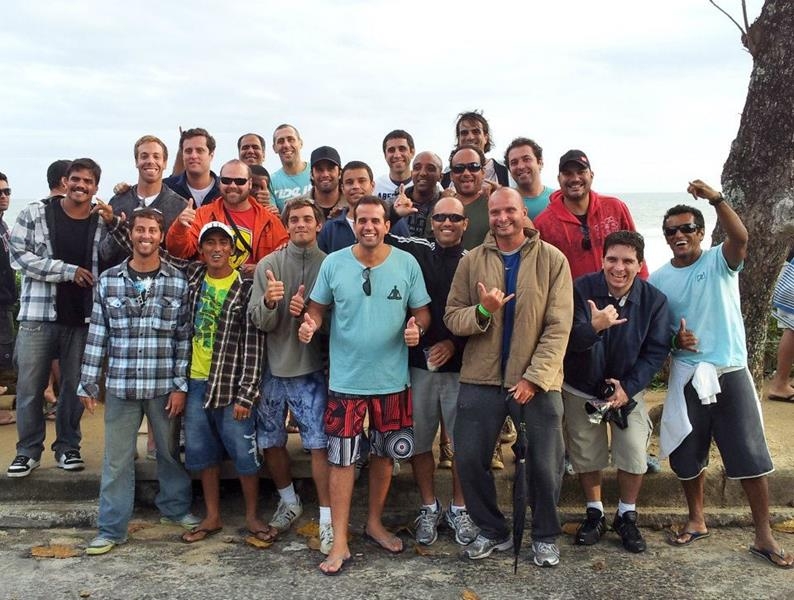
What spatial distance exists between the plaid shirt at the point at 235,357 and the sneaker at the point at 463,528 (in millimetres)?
1466

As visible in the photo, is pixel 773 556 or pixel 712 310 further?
pixel 712 310

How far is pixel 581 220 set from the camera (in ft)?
16.6

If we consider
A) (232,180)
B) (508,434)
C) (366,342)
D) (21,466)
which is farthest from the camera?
(508,434)

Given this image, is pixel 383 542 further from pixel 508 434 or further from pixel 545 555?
pixel 508 434

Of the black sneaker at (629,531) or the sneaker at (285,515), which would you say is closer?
the black sneaker at (629,531)

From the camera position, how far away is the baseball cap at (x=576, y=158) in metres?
4.97

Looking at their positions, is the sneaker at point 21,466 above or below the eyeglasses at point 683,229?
below

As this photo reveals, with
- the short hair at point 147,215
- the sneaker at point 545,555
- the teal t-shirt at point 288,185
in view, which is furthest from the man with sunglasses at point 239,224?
the sneaker at point 545,555

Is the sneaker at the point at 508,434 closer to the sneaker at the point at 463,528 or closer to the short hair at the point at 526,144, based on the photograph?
the sneaker at the point at 463,528

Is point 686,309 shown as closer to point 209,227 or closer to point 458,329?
point 458,329

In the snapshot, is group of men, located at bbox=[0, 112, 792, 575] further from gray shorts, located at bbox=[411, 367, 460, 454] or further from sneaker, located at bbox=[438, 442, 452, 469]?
sneaker, located at bbox=[438, 442, 452, 469]

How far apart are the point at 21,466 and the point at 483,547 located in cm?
321

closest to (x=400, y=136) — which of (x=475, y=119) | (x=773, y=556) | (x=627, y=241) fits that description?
(x=475, y=119)

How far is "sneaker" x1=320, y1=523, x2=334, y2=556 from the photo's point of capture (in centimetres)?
452
